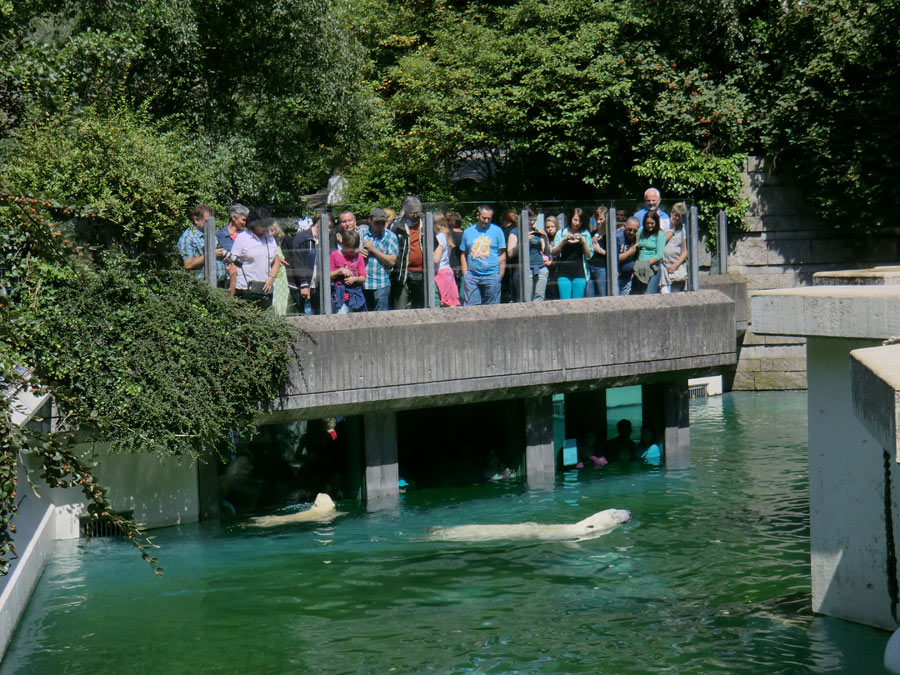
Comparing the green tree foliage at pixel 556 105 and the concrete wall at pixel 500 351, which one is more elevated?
the green tree foliage at pixel 556 105

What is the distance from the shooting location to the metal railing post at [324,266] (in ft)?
43.0

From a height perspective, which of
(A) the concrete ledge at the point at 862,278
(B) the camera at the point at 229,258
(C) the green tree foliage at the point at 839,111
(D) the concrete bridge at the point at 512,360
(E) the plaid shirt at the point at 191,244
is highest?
(C) the green tree foliage at the point at 839,111

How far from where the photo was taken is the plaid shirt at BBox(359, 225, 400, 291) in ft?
44.2

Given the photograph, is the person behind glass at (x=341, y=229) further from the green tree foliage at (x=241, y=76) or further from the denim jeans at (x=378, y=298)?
the green tree foliage at (x=241, y=76)

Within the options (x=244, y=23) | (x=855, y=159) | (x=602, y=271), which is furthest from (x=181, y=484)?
(x=855, y=159)

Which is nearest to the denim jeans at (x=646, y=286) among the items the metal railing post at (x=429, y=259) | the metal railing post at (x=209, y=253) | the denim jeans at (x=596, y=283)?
the denim jeans at (x=596, y=283)

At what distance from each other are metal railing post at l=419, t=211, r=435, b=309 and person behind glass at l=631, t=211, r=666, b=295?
3105 mm

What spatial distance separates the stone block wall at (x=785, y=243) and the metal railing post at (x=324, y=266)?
10.7 m

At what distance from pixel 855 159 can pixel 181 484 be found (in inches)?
542

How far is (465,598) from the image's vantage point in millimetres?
10195

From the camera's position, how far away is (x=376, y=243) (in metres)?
13.5

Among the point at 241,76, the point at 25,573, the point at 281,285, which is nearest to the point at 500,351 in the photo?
the point at 281,285

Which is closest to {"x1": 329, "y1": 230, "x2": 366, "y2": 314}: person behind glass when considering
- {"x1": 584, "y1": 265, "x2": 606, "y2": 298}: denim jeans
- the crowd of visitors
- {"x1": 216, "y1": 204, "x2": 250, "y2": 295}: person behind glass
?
the crowd of visitors

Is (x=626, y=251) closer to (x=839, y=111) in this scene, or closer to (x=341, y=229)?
(x=341, y=229)
